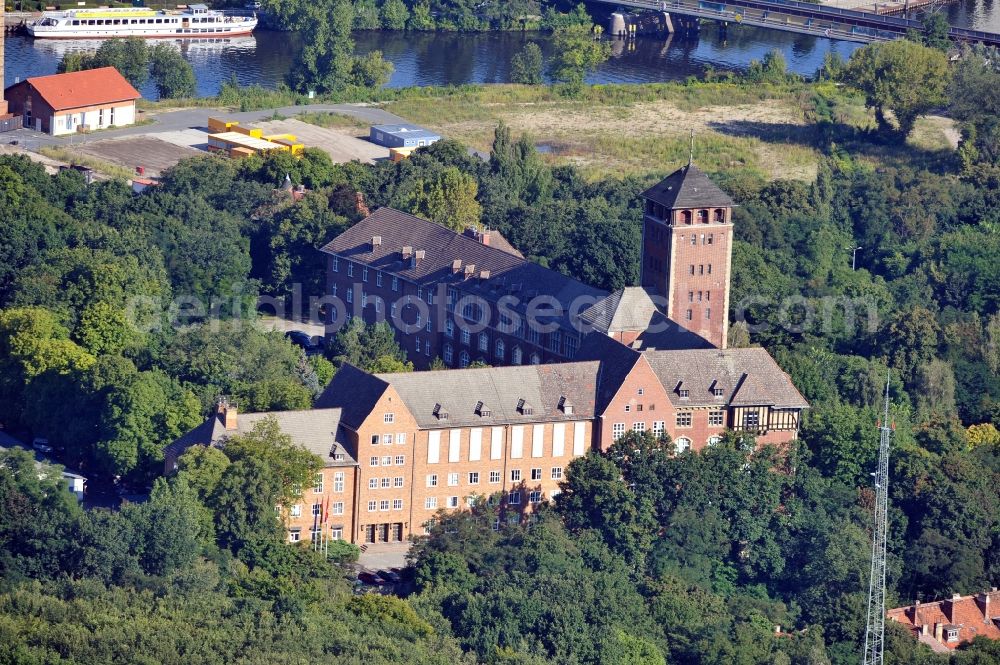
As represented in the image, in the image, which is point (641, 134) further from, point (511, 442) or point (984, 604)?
point (984, 604)

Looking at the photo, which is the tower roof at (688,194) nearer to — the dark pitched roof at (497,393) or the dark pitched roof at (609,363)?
the dark pitched roof at (609,363)

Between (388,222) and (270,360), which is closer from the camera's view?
(270,360)

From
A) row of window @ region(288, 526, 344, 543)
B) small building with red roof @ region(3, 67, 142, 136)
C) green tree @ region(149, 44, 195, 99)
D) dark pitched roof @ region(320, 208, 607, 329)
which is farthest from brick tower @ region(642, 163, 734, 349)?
green tree @ region(149, 44, 195, 99)

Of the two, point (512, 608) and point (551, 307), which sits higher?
point (551, 307)

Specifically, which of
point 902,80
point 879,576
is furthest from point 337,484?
point 902,80

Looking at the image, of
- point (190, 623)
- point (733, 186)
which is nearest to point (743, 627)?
point (190, 623)

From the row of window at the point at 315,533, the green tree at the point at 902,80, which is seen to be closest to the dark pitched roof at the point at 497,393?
the row of window at the point at 315,533

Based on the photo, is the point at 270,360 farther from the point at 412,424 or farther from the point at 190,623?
the point at 190,623
